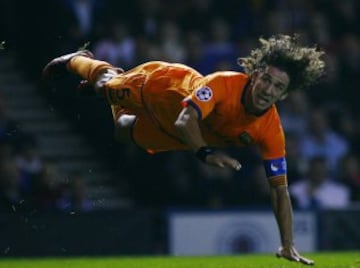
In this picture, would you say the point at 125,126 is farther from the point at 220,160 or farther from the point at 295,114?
the point at 295,114

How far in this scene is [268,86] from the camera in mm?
11094

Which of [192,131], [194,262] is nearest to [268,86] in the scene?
[192,131]

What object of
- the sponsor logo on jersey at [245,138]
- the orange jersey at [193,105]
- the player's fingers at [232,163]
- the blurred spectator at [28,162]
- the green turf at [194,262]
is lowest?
the green turf at [194,262]

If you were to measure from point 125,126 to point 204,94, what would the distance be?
1868 mm

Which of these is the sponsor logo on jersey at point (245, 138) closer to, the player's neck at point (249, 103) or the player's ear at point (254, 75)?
the player's neck at point (249, 103)

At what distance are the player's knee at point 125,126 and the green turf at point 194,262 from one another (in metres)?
1.22

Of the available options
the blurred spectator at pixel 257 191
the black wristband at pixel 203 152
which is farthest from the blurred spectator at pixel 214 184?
the black wristband at pixel 203 152

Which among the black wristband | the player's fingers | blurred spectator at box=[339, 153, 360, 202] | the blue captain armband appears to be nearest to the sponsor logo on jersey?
the blue captain armband

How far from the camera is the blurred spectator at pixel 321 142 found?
18.2 metres

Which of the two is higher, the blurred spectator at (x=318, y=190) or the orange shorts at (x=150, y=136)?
the orange shorts at (x=150, y=136)

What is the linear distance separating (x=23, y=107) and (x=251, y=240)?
15.2ft

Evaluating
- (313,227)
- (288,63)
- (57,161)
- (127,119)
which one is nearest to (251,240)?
(313,227)

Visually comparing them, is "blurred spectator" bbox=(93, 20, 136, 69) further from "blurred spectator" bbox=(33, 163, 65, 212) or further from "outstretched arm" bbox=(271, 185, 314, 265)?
"outstretched arm" bbox=(271, 185, 314, 265)

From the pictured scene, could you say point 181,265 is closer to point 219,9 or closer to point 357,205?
point 357,205
